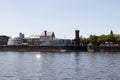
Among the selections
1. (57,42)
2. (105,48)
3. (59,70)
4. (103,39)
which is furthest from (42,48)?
(59,70)

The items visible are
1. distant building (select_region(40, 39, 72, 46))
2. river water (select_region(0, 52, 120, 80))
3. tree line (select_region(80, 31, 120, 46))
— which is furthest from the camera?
distant building (select_region(40, 39, 72, 46))

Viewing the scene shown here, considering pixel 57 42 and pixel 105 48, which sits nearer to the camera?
pixel 105 48

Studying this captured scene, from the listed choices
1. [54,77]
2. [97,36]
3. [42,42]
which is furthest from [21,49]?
[54,77]

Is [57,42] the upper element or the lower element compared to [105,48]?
upper

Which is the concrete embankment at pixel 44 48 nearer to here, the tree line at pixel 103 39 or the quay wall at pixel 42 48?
the quay wall at pixel 42 48

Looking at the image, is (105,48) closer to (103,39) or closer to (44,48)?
(103,39)

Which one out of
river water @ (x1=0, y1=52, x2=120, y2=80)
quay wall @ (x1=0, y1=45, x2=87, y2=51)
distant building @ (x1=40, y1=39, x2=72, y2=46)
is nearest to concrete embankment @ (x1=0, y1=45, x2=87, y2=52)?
quay wall @ (x1=0, y1=45, x2=87, y2=51)

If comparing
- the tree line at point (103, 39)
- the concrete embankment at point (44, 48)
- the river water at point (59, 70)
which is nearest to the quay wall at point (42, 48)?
the concrete embankment at point (44, 48)

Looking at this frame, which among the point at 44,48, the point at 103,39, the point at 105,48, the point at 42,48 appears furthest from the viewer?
the point at 103,39

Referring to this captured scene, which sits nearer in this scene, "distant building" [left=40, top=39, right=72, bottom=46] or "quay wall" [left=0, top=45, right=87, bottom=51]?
"quay wall" [left=0, top=45, right=87, bottom=51]

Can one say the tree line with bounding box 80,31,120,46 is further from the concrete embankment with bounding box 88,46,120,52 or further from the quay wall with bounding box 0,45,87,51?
the quay wall with bounding box 0,45,87,51

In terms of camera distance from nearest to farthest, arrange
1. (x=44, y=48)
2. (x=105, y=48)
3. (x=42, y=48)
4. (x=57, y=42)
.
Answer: (x=105, y=48) < (x=44, y=48) < (x=42, y=48) < (x=57, y=42)

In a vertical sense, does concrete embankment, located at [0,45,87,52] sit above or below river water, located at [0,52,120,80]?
above

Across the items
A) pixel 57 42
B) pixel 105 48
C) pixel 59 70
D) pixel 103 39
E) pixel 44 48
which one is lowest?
pixel 59 70
